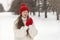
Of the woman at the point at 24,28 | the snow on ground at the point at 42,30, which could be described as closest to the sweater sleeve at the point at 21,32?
the woman at the point at 24,28

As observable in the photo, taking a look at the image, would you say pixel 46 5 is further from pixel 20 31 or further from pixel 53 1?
pixel 20 31

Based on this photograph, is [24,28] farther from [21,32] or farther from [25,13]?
[25,13]

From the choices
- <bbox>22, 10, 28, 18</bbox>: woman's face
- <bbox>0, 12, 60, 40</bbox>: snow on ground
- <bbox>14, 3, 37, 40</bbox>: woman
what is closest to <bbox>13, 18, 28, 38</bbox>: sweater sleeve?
<bbox>14, 3, 37, 40</bbox>: woman

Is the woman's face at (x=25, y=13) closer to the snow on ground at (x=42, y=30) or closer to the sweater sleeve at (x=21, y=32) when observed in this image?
the sweater sleeve at (x=21, y=32)

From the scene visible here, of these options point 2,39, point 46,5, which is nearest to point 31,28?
point 2,39

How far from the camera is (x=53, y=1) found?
35.5 metres

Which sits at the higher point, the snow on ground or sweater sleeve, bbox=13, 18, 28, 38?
sweater sleeve, bbox=13, 18, 28, 38

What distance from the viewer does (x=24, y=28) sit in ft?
17.8

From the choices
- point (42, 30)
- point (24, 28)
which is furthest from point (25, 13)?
point (42, 30)

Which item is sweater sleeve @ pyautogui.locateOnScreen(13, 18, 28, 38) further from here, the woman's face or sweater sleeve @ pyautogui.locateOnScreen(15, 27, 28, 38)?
the woman's face

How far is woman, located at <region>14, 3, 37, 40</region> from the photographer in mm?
5465

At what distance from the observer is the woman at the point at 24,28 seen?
5.46 m

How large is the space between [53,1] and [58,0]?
1598mm

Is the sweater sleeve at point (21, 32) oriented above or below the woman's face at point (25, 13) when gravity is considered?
below
